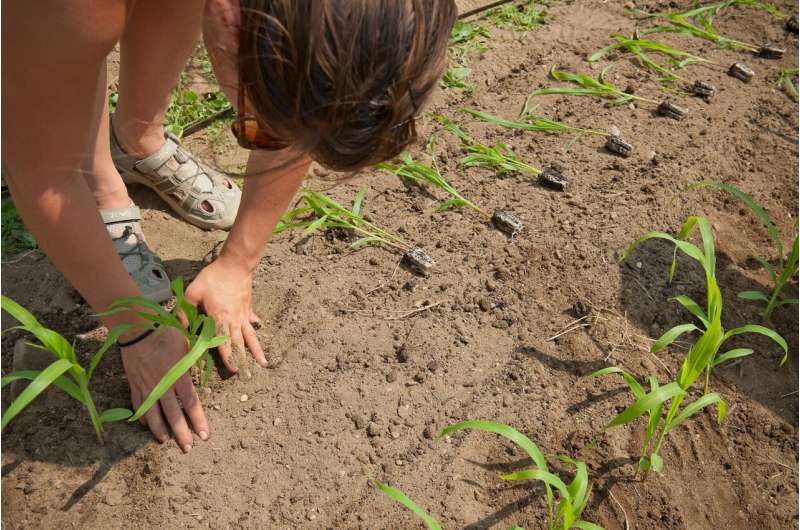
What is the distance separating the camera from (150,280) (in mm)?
1988

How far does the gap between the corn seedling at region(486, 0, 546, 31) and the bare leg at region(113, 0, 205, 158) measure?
171 centimetres

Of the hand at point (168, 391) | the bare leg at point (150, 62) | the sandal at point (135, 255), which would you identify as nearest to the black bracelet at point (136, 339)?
the hand at point (168, 391)

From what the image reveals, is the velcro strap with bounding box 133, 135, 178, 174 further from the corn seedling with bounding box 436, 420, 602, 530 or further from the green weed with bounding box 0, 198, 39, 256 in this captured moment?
the corn seedling with bounding box 436, 420, 602, 530

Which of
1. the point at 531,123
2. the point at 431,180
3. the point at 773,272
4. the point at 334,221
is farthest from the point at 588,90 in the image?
the point at 334,221

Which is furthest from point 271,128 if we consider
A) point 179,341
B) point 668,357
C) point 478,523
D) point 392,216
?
point 668,357

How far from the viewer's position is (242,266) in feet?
6.16

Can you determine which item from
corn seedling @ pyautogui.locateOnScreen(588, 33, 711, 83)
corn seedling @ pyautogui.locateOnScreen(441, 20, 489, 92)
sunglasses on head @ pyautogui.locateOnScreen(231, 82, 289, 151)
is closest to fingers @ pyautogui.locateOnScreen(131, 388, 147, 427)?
sunglasses on head @ pyautogui.locateOnScreen(231, 82, 289, 151)

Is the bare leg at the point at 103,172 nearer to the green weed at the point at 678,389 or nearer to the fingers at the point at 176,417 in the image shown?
the fingers at the point at 176,417

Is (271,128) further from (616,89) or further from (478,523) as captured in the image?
(616,89)

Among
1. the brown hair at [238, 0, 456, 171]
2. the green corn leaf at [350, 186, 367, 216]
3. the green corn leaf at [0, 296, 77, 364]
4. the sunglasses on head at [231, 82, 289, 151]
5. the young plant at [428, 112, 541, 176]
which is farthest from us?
the young plant at [428, 112, 541, 176]

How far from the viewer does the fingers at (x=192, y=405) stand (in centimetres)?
171

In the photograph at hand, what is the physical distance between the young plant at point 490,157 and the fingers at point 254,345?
102 cm

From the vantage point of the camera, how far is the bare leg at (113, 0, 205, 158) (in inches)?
72.7

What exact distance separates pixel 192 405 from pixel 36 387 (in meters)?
0.40
